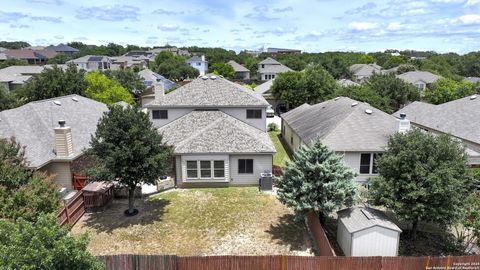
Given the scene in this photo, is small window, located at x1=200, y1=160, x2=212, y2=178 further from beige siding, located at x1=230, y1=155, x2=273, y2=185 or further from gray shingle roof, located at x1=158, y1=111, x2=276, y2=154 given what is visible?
beige siding, located at x1=230, y1=155, x2=273, y2=185

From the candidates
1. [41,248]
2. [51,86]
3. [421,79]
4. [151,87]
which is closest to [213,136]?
[41,248]

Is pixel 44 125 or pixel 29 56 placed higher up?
pixel 29 56

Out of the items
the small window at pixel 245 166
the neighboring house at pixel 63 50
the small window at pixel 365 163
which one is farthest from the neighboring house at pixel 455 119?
the neighboring house at pixel 63 50

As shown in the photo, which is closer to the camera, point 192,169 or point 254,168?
point 192,169

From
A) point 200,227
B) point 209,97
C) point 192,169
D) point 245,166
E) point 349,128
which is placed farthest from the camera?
point 209,97

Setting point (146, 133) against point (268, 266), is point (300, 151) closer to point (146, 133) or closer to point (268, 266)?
point (268, 266)

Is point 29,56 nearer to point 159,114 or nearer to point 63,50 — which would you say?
point 63,50
